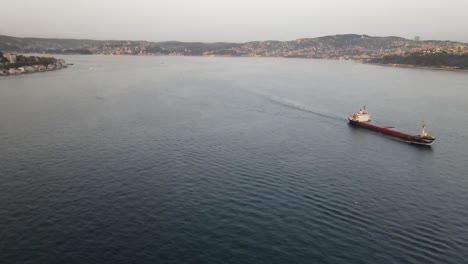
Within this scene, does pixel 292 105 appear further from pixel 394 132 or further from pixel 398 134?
pixel 398 134

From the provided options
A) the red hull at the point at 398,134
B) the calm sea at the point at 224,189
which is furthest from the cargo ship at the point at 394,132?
the calm sea at the point at 224,189

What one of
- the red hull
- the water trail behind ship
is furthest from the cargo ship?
the water trail behind ship

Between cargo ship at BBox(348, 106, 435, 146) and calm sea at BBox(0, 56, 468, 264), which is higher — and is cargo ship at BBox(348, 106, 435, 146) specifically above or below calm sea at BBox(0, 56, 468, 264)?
above

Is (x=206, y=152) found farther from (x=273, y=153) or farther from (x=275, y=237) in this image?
(x=275, y=237)

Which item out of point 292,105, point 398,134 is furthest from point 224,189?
point 292,105

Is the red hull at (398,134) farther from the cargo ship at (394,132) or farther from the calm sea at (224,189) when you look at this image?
the calm sea at (224,189)

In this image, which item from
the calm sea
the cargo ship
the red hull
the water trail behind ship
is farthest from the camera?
the water trail behind ship

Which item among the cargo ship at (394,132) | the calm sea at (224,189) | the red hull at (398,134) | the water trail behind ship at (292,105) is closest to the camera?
the calm sea at (224,189)

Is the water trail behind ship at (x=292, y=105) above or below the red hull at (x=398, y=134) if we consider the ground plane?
above

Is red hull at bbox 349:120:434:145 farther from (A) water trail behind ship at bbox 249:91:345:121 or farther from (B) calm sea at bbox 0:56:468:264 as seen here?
(A) water trail behind ship at bbox 249:91:345:121
